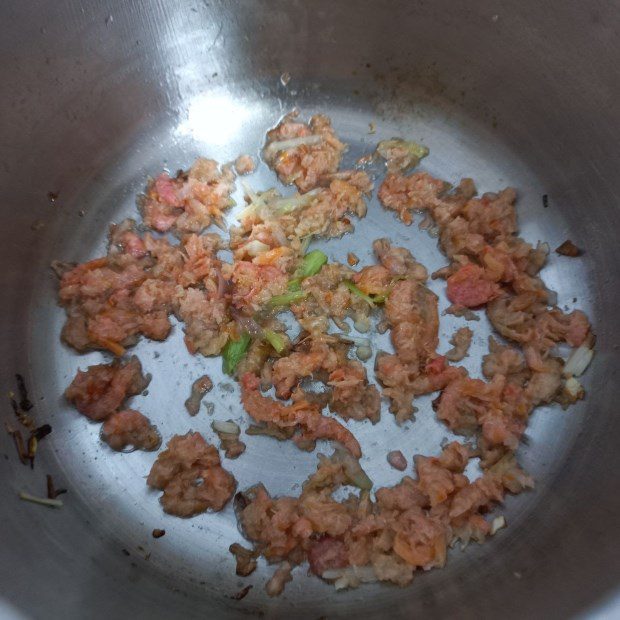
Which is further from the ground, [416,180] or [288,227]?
[416,180]

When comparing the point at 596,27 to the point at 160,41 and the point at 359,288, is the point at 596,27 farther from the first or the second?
the point at 160,41

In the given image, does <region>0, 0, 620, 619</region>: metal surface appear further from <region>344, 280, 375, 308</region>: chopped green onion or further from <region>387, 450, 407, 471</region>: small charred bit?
<region>344, 280, 375, 308</region>: chopped green onion

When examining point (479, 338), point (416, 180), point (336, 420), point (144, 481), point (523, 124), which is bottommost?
point (144, 481)

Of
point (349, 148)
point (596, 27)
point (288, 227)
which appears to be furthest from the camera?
point (349, 148)

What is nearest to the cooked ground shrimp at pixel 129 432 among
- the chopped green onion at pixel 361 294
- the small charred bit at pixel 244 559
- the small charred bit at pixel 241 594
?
the small charred bit at pixel 244 559

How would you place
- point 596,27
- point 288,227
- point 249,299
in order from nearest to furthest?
point 596,27 → point 249,299 → point 288,227

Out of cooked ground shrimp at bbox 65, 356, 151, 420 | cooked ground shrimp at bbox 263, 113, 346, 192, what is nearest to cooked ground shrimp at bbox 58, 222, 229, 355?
cooked ground shrimp at bbox 65, 356, 151, 420

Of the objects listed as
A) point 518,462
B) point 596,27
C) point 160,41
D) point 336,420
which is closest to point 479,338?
point 518,462
